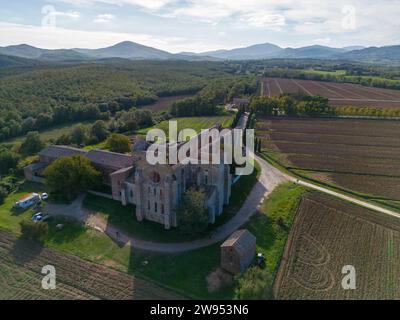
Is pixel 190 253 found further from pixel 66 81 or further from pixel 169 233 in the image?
pixel 66 81

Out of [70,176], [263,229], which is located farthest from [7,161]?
[263,229]

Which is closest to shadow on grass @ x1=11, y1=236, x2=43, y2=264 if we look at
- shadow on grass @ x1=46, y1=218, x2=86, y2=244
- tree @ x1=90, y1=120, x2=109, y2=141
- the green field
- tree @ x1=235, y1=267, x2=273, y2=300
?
shadow on grass @ x1=46, y1=218, x2=86, y2=244

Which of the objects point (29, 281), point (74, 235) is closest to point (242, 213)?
point (74, 235)

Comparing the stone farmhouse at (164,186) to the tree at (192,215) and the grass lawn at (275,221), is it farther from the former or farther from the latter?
the grass lawn at (275,221)

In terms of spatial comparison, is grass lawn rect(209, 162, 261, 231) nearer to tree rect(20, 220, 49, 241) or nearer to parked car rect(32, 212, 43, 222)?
tree rect(20, 220, 49, 241)

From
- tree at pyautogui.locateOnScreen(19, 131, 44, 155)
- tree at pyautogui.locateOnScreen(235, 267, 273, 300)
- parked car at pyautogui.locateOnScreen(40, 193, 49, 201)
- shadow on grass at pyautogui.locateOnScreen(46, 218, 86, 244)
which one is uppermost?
tree at pyautogui.locateOnScreen(19, 131, 44, 155)

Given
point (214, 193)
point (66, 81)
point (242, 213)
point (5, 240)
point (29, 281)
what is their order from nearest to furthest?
point (29, 281) < point (5, 240) < point (214, 193) < point (242, 213) < point (66, 81)
